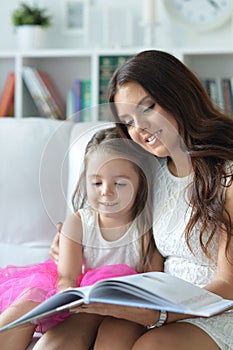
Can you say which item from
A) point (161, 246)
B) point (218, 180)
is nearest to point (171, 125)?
point (218, 180)

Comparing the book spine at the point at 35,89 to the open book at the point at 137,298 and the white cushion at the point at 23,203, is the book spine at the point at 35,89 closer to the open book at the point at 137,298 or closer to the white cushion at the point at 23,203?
the white cushion at the point at 23,203

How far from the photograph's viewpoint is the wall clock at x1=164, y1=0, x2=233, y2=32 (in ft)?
10.7

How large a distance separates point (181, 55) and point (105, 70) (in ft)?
1.20

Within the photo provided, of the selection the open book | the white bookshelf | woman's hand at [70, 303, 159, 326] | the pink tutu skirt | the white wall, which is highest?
the white wall

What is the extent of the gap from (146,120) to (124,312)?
0.48 metres

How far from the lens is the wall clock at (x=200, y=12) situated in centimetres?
326

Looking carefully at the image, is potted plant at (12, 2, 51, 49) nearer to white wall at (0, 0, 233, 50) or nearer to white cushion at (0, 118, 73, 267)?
white wall at (0, 0, 233, 50)

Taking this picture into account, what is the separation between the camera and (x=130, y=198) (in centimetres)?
172

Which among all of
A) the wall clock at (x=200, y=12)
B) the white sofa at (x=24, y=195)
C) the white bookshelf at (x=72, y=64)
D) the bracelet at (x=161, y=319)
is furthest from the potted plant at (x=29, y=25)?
the bracelet at (x=161, y=319)

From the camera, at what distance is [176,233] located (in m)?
1.72

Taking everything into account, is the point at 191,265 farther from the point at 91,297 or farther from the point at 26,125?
the point at 26,125

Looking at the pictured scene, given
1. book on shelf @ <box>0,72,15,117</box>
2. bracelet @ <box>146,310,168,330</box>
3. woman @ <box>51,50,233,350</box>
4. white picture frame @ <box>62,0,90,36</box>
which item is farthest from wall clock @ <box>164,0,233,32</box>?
bracelet @ <box>146,310,168,330</box>

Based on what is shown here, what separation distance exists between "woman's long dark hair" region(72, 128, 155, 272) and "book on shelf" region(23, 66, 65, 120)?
164cm

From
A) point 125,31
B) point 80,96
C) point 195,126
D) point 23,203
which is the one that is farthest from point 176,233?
point 125,31
